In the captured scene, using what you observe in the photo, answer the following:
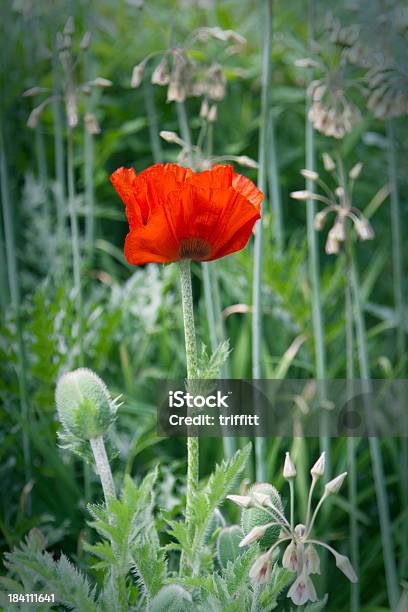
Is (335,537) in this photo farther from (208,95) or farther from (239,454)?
(208,95)

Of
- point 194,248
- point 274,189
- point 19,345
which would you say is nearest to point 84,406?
point 194,248

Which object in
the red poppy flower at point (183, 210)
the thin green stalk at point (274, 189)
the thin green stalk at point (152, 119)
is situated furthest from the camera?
the thin green stalk at point (152, 119)

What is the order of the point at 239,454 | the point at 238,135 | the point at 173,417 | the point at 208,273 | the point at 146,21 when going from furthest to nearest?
the point at 238,135, the point at 146,21, the point at 208,273, the point at 173,417, the point at 239,454

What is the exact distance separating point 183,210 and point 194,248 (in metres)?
0.04

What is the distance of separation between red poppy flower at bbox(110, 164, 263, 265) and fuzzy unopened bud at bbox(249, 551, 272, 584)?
0.82 feet

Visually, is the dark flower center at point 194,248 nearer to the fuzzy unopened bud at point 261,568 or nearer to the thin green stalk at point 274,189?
the fuzzy unopened bud at point 261,568

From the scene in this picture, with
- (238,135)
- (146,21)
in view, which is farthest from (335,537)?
(146,21)

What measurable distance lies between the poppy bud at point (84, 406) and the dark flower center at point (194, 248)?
0.14 m

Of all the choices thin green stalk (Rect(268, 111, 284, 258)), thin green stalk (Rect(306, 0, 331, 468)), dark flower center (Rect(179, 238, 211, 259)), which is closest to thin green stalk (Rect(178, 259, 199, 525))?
dark flower center (Rect(179, 238, 211, 259))

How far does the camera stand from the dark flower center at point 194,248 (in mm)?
620

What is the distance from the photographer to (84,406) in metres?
0.64

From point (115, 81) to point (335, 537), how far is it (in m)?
0.84

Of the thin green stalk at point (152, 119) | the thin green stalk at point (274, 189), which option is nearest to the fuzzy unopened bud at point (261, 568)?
the thin green stalk at point (274, 189)

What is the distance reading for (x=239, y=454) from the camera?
0.63m
